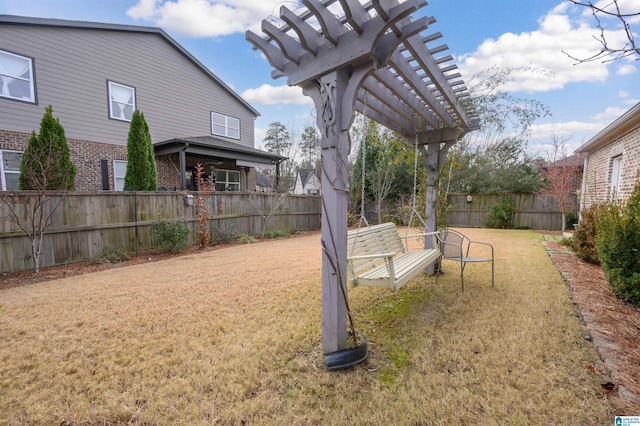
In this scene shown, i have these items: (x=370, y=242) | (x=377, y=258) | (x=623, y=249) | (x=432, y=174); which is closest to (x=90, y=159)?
(x=370, y=242)

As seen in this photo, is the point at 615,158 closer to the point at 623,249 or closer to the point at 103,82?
the point at 623,249

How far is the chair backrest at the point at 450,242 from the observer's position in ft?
15.4

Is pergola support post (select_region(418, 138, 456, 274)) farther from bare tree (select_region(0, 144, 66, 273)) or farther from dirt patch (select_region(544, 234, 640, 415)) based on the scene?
bare tree (select_region(0, 144, 66, 273))

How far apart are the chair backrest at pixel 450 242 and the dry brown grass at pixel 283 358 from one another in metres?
0.60

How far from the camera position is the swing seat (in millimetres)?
2656

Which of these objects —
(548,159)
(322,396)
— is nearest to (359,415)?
(322,396)

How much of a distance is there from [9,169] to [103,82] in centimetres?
381

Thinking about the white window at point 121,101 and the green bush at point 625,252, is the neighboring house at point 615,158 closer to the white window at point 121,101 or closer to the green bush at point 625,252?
Answer: the green bush at point 625,252

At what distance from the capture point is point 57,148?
662 cm

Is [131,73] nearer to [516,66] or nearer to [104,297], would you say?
[104,297]

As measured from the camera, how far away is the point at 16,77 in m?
7.80

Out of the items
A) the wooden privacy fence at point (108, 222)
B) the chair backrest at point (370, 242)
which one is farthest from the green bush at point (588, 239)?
the wooden privacy fence at point (108, 222)

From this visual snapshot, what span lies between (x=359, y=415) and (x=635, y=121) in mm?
7589

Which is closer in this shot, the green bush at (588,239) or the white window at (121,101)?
the green bush at (588,239)
